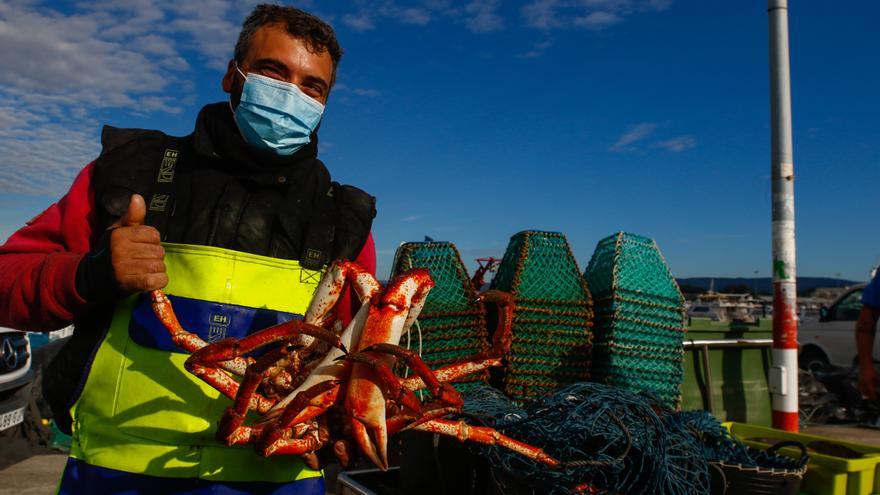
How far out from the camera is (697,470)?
121 inches

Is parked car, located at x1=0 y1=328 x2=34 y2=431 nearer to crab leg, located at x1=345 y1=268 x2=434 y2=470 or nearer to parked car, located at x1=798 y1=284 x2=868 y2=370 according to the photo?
crab leg, located at x1=345 y1=268 x2=434 y2=470

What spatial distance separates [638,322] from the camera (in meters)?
4.88

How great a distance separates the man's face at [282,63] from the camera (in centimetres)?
215

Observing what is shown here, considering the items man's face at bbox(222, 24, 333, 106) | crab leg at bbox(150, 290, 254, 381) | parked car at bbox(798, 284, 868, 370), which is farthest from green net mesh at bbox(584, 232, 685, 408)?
parked car at bbox(798, 284, 868, 370)

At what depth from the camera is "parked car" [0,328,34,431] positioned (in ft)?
18.3

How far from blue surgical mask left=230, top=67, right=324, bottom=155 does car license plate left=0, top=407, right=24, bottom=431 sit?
5.03m

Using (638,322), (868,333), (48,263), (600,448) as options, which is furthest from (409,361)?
(868,333)

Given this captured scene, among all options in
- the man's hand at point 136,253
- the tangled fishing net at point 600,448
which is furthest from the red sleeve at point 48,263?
the tangled fishing net at point 600,448

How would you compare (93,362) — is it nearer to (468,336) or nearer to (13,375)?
(468,336)

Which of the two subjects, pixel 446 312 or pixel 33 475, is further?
pixel 33 475

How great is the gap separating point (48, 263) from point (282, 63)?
0.97 metres

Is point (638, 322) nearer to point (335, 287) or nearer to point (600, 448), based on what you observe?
point (600, 448)

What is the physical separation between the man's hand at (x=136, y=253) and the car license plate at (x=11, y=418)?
5.07 m

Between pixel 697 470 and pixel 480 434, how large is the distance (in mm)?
1490
